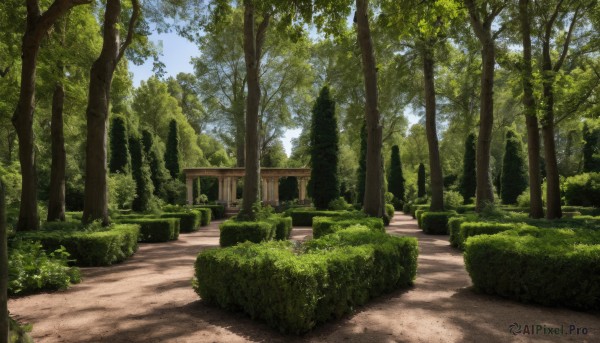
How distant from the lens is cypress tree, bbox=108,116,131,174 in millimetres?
23297

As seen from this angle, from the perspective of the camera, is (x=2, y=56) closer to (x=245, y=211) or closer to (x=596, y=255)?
(x=245, y=211)

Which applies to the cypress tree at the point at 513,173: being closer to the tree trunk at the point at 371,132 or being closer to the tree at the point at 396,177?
the tree at the point at 396,177

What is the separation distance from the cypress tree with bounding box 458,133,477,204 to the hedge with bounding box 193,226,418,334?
77.9 feet

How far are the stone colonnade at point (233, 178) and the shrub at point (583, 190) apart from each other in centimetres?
1666

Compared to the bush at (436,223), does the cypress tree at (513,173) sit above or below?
above

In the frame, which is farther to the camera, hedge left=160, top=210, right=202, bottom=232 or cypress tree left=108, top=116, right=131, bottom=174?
cypress tree left=108, top=116, right=131, bottom=174

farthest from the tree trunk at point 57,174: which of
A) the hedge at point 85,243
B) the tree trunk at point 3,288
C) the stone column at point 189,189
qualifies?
the stone column at point 189,189

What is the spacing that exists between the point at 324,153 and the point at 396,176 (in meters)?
15.7

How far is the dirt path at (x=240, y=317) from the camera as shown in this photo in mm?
4410

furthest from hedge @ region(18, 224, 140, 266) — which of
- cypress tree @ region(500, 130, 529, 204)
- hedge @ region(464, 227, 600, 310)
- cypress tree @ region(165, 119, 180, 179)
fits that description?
cypress tree @ region(500, 130, 529, 204)

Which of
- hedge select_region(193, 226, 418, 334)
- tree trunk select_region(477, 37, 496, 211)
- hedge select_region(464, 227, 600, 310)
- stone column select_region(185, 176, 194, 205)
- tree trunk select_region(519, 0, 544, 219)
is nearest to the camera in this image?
hedge select_region(193, 226, 418, 334)

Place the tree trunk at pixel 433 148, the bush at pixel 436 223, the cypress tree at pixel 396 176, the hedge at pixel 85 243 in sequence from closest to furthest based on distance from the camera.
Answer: the hedge at pixel 85 243 → the bush at pixel 436 223 → the tree trunk at pixel 433 148 → the cypress tree at pixel 396 176

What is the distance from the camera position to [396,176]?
37312 mm

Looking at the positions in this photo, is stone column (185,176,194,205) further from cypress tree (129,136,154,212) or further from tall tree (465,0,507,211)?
tall tree (465,0,507,211)
